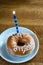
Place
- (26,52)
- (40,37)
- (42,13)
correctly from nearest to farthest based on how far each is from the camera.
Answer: (26,52)
(40,37)
(42,13)

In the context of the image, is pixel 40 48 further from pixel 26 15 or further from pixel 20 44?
pixel 26 15

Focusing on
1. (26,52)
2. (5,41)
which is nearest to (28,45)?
(26,52)

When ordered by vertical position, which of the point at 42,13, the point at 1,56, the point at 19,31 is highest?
the point at 42,13

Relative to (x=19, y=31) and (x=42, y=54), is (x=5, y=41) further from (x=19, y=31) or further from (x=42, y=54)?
(x=42, y=54)

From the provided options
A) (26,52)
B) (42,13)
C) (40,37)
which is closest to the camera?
(26,52)

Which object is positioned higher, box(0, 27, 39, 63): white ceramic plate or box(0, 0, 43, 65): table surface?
box(0, 0, 43, 65): table surface
